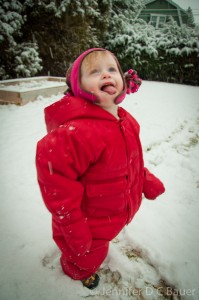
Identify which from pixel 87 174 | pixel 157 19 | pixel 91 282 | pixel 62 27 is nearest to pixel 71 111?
pixel 87 174

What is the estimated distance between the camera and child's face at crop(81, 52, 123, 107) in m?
1.00

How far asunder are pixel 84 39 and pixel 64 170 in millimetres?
10501

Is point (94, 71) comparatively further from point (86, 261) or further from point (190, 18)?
point (190, 18)

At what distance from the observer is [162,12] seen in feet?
63.4

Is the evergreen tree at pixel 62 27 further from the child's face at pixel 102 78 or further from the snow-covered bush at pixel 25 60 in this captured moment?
the child's face at pixel 102 78

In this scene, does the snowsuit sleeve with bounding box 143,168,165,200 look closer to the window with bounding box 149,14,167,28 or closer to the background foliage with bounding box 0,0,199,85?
the background foliage with bounding box 0,0,199,85

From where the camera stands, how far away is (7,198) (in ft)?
7.38

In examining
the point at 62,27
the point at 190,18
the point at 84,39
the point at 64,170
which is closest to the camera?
the point at 64,170

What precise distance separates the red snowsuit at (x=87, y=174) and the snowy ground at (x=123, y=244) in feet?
1.09

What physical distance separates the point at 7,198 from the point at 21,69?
6710 mm

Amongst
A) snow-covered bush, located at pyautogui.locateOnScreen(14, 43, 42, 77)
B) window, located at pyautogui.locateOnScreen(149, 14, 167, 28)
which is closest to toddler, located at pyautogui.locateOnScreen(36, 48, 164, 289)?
snow-covered bush, located at pyautogui.locateOnScreen(14, 43, 42, 77)

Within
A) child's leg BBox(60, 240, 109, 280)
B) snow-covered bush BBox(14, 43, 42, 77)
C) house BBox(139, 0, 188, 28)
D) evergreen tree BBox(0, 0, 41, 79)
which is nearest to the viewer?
child's leg BBox(60, 240, 109, 280)

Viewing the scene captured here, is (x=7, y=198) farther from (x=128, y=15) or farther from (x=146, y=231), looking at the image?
(x=128, y=15)

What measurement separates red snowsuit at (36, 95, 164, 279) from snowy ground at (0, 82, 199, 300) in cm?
33
